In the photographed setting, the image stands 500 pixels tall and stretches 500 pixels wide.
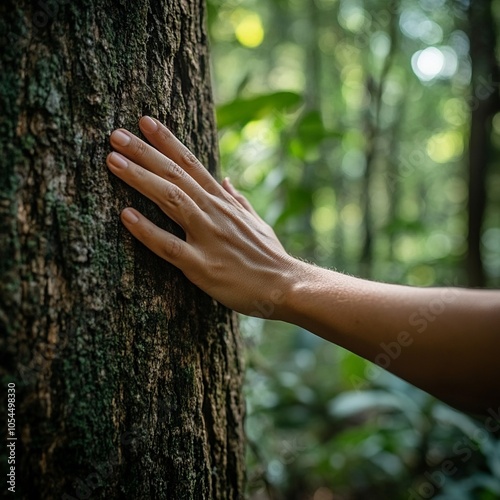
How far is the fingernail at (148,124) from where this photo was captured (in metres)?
1.10

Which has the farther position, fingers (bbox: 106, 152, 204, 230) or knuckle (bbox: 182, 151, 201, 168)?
knuckle (bbox: 182, 151, 201, 168)

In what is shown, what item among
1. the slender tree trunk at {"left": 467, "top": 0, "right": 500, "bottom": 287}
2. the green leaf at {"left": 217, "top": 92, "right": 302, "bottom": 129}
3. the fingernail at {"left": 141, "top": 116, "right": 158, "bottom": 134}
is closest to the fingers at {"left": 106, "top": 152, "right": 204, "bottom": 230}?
the fingernail at {"left": 141, "top": 116, "right": 158, "bottom": 134}

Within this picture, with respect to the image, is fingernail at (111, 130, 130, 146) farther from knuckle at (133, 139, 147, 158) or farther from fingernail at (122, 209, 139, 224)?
fingernail at (122, 209, 139, 224)

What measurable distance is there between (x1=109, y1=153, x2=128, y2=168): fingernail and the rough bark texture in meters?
0.02

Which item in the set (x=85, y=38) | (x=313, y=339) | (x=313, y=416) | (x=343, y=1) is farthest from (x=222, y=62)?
(x=85, y=38)

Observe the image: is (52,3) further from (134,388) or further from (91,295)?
(134,388)

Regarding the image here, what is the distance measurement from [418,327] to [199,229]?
59 cm

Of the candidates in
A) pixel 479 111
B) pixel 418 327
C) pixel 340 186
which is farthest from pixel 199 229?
pixel 340 186

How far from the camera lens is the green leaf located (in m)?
2.20

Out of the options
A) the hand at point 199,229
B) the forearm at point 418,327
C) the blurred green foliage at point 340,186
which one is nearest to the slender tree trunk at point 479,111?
the blurred green foliage at point 340,186

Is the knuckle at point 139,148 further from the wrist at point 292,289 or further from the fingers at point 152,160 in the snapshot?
the wrist at point 292,289

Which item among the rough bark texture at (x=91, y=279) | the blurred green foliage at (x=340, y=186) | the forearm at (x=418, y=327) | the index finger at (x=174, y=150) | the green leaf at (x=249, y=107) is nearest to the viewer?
the rough bark texture at (x=91, y=279)

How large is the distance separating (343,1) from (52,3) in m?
7.18

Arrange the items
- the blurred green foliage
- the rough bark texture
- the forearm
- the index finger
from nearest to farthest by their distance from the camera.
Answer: the rough bark texture, the forearm, the index finger, the blurred green foliage
